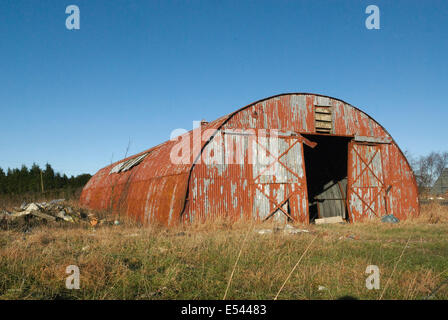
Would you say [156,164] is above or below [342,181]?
above

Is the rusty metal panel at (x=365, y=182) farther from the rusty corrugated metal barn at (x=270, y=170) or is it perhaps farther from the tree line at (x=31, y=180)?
the tree line at (x=31, y=180)

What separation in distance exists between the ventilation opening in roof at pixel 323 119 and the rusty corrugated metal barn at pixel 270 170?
54 mm

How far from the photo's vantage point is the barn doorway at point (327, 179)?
21.0 m

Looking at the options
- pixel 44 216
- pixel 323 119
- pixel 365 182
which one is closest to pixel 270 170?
pixel 323 119

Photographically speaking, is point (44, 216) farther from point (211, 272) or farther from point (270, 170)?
point (211, 272)

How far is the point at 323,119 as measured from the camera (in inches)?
685

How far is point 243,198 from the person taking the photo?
14.7 metres

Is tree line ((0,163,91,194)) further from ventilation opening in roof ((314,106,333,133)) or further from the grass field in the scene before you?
the grass field

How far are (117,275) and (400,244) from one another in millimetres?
8243

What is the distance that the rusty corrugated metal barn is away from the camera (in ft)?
46.5

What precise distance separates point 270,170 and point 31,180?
47888 millimetres
